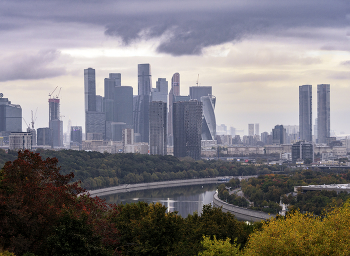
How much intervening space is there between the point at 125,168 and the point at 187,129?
7603 centimetres

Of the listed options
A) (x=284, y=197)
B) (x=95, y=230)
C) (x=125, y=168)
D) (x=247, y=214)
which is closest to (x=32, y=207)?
(x=95, y=230)

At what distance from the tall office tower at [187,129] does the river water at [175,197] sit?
76.3m

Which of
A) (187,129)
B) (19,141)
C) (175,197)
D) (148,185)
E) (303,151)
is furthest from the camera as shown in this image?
(187,129)

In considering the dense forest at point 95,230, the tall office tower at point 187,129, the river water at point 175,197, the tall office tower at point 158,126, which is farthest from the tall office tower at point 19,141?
the dense forest at point 95,230

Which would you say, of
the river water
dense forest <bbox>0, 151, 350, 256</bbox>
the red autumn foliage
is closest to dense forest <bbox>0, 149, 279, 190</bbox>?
the river water

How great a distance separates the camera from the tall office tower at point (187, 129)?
577 ft

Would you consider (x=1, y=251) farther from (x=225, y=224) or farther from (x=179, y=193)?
(x=179, y=193)

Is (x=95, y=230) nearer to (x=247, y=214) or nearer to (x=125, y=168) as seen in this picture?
(x=247, y=214)

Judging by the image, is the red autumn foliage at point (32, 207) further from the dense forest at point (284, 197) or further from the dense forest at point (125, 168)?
the dense forest at point (125, 168)

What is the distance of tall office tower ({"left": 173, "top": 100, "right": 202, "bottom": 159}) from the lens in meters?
176

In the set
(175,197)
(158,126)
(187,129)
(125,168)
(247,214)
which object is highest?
(158,126)

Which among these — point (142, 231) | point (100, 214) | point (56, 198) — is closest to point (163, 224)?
point (142, 231)

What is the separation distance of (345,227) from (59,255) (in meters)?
11.0

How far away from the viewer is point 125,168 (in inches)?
4154
